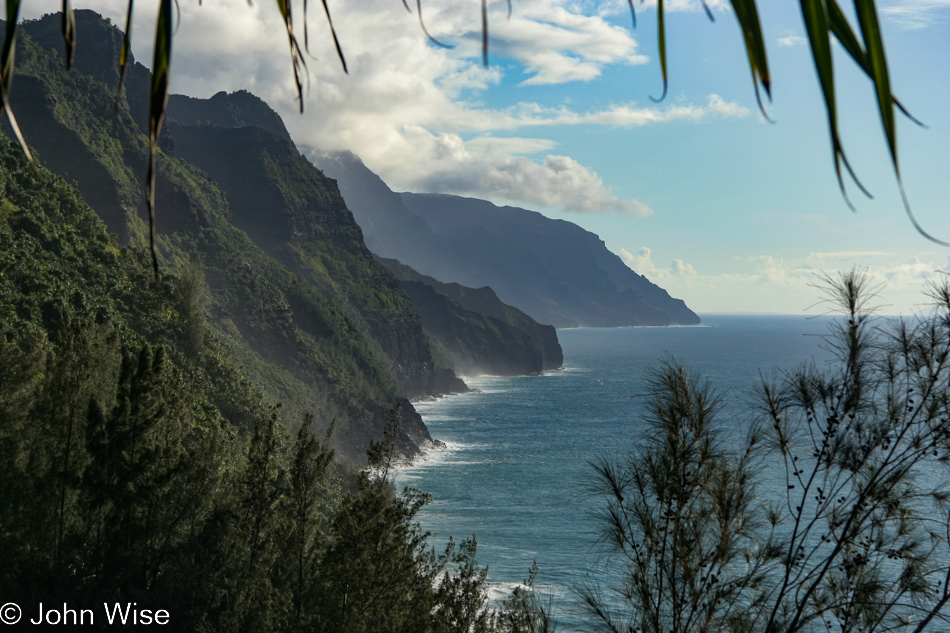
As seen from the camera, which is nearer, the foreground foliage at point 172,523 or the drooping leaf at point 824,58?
the drooping leaf at point 824,58

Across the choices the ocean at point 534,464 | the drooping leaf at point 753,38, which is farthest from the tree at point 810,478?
the drooping leaf at point 753,38

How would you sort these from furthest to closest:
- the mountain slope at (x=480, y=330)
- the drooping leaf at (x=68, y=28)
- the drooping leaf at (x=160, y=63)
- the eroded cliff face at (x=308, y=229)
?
the mountain slope at (x=480, y=330)
the eroded cliff face at (x=308, y=229)
the drooping leaf at (x=68, y=28)
the drooping leaf at (x=160, y=63)

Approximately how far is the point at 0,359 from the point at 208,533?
7.07 m

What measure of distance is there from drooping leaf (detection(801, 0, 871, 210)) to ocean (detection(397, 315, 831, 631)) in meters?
4.05

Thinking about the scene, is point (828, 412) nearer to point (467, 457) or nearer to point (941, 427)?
point (941, 427)

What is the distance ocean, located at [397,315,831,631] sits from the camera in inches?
1577

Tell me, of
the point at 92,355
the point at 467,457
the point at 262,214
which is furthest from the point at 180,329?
the point at 262,214

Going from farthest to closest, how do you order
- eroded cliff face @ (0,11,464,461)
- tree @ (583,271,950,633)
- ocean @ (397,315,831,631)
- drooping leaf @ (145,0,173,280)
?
1. eroded cliff face @ (0,11,464,461)
2. ocean @ (397,315,831,631)
3. tree @ (583,271,950,633)
4. drooping leaf @ (145,0,173,280)

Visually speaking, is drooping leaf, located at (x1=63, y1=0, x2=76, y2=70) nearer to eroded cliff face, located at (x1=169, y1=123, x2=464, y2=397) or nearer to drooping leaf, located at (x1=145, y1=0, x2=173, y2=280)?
drooping leaf, located at (x1=145, y1=0, x2=173, y2=280)

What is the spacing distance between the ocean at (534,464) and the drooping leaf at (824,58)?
405cm

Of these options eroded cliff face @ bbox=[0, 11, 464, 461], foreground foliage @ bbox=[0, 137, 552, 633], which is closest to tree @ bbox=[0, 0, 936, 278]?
foreground foliage @ bbox=[0, 137, 552, 633]

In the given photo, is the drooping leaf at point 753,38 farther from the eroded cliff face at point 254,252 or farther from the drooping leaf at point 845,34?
the eroded cliff face at point 254,252

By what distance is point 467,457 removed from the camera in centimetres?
7131

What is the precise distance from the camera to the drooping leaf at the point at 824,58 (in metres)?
0.99
